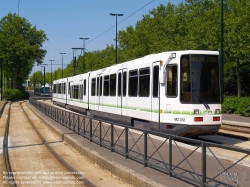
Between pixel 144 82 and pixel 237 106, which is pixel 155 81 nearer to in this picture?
pixel 144 82

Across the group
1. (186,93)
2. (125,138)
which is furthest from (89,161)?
(186,93)

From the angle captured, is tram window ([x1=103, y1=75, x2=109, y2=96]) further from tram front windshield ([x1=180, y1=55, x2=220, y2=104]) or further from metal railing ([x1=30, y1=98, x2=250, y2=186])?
metal railing ([x1=30, y1=98, x2=250, y2=186])

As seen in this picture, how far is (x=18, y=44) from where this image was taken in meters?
67.5

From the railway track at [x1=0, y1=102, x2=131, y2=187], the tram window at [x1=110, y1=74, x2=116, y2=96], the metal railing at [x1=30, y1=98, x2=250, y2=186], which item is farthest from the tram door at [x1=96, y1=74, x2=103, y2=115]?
the metal railing at [x1=30, y1=98, x2=250, y2=186]

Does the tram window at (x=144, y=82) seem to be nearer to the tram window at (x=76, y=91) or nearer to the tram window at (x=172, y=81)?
the tram window at (x=172, y=81)

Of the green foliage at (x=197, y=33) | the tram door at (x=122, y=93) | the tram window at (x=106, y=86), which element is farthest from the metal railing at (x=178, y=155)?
the green foliage at (x=197, y=33)

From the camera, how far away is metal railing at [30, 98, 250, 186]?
18.8ft

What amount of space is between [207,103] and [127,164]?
5.05 meters

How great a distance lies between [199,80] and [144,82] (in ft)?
9.44

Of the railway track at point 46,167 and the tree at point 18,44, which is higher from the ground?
the tree at point 18,44

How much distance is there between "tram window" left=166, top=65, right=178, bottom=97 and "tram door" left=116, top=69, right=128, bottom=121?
4.85 metres

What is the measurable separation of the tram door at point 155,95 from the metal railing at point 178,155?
8.95 ft

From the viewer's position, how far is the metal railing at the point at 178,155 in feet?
18.8

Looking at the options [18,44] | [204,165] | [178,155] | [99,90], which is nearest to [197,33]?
[99,90]
